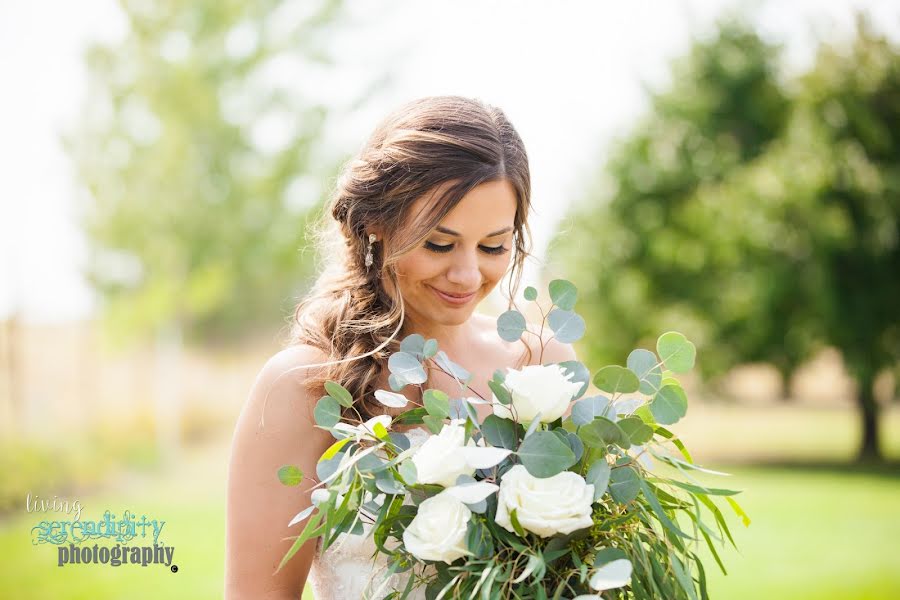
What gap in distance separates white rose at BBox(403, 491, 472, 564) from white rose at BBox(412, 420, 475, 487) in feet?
0.12

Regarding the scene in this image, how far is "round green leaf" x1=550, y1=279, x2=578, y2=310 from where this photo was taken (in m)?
1.86

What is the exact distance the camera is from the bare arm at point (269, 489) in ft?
7.29

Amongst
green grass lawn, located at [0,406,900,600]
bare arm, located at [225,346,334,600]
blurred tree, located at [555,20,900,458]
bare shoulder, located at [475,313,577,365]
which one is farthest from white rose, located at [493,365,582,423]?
blurred tree, located at [555,20,900,458]

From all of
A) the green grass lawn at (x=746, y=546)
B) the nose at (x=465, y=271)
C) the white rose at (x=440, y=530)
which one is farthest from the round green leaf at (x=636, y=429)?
the green grass lawn at (x=746, y=546)

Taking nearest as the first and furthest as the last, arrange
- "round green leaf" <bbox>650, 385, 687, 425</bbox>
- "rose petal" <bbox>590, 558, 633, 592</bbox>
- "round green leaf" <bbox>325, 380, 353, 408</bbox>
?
"rose petal" <bbox>590, 558, 633, 592</bbox>, "round green leaf" <bbox>650, 385, 687, 425</bbox>, "round green leaf" <bbox>325, 380, 353, 408</bbox>

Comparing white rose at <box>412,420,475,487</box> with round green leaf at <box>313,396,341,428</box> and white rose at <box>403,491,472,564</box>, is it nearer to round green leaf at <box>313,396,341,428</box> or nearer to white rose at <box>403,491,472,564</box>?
white rose at <box>403,491,472,564</box>

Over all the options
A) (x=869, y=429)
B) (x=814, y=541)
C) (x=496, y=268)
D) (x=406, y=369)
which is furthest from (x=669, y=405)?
(x=869, y=429)

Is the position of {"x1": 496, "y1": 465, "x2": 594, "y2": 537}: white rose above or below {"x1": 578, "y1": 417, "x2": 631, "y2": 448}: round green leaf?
below

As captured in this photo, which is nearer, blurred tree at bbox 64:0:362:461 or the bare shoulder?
the bare shoulder

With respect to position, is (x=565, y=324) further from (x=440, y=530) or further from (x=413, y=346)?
(x=440, y=530)


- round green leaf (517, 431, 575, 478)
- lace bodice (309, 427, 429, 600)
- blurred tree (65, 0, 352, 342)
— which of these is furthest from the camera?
blurred tree (65, 0, 352, 342)

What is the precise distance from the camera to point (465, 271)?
2.26 meters

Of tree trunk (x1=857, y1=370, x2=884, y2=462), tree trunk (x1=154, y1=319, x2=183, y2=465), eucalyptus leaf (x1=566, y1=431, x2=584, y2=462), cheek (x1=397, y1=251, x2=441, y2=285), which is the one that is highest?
cheek (x1=397, y1=251, x2=441, y2=285)

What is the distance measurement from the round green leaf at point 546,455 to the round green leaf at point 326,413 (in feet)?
1.35
